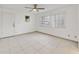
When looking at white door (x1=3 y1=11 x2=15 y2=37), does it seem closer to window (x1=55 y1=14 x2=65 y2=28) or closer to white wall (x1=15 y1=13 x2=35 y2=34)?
white wall (x1=15 y1=13 x2=35 y2=34)

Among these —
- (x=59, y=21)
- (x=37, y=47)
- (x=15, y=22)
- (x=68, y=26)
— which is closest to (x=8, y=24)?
(x=15, y=22)

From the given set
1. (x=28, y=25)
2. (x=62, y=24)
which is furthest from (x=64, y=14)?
(x=28, y=25)

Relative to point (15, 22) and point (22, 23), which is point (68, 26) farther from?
point (15, 22)

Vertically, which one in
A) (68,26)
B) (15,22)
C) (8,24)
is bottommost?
(68,26)

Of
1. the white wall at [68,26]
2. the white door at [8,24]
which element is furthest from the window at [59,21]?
the white door at [8,24]

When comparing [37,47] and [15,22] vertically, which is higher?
[15,22]

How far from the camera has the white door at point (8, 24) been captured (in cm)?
423

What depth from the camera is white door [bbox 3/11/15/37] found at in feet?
13.9

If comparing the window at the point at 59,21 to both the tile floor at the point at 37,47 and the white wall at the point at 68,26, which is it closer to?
the white wall at the point at 68,26

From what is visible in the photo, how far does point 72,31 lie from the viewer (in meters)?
3.73

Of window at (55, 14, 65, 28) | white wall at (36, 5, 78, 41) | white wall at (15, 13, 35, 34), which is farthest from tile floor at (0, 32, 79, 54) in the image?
window at (55, 14, 65, 28)

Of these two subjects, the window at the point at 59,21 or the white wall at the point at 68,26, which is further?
the window at the point at 59,21

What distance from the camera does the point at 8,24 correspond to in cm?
446

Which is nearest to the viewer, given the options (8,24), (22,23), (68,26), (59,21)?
(68,26)
